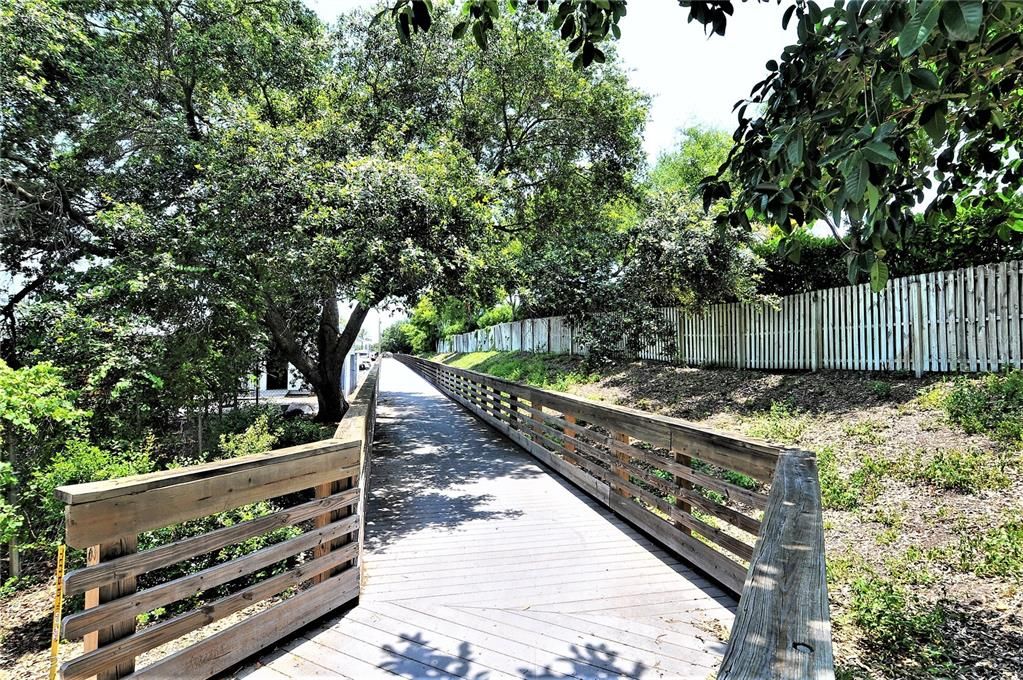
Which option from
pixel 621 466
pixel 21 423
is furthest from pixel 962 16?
pixel 21 423

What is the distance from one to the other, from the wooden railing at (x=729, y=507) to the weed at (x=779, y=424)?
627 mm

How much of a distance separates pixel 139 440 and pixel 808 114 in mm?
7181

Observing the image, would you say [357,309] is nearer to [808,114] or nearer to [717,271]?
[717,271]

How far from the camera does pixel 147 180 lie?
7809 millimetres

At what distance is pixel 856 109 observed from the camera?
2268 millimetres

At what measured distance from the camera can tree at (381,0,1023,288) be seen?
1.75 meters

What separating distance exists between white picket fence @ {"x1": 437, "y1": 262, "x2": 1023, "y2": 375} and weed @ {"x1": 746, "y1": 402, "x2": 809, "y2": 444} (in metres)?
1.52

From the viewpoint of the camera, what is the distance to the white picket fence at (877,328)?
576 centimetres

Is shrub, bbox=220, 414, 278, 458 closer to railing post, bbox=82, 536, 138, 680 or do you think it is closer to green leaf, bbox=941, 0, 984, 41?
railing post, bbox=82, 536, 138, 680

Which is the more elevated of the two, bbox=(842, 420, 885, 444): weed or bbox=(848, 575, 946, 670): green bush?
bbox=(842, 420, 885, 444): weed

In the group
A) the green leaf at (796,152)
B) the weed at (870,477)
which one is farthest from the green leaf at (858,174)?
the weed at (870,477)

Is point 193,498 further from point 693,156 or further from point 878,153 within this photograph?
point 693,156

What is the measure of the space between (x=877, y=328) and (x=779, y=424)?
220cm

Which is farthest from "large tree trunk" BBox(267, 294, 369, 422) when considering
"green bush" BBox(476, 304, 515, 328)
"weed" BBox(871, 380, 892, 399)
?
"green bush" BBox(476, 304, 515, 328)
